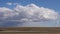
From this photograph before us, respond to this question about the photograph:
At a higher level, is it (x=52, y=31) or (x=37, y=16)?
(x=37, y=16)

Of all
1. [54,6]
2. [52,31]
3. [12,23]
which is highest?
[54,6]

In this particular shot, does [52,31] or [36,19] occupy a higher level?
[36,19]

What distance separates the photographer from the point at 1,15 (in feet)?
6.71

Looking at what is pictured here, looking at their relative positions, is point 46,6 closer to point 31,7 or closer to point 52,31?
point 31,7

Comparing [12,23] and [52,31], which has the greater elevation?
[12,23]

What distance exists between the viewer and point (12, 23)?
2.04 m

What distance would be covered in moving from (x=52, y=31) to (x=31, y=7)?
0.37 m

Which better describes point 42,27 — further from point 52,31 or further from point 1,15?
point 1,15

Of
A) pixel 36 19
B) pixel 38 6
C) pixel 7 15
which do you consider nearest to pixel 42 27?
pixel 36 19

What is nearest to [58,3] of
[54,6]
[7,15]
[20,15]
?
[54,6]

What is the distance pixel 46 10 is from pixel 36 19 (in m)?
0.16

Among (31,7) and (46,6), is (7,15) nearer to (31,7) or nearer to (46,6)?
Result: (31,7)

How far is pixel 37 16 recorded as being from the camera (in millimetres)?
2037

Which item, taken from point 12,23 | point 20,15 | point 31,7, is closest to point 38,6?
point 31,7
